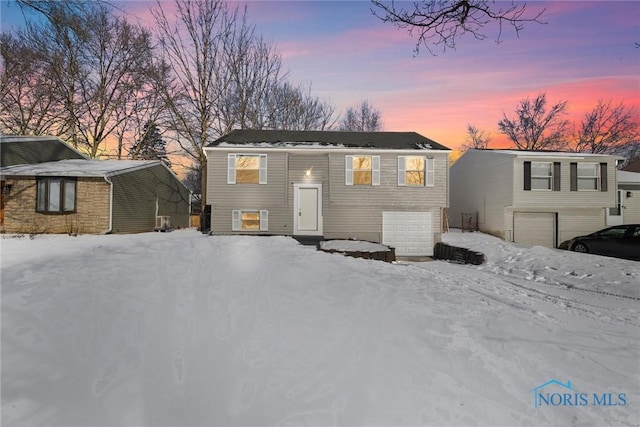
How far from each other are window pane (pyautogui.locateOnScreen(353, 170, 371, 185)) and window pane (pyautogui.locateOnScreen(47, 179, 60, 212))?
1462 cm

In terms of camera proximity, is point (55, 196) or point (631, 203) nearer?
point (55, 196)

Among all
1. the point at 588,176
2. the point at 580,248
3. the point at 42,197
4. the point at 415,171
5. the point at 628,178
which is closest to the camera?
the point at 580,248

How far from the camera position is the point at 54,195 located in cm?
1526

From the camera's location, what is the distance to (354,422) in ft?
7.86

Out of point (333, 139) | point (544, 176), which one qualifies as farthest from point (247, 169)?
point (544, 176)

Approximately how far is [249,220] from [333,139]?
6308mm

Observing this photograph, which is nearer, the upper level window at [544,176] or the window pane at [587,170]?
the upper level window at [544,176]

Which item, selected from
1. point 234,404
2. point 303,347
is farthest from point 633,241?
point 234,404

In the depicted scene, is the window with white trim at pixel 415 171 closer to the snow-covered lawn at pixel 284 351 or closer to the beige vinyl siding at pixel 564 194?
the beige vinyl siding at pixel 564 194

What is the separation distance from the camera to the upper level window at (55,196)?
1512cm

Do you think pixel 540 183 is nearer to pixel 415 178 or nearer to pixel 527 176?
pixel 527 176

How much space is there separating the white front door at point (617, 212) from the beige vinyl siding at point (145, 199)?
28510 millimetres

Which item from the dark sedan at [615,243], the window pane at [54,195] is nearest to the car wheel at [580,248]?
the dark sedan at [615,243]

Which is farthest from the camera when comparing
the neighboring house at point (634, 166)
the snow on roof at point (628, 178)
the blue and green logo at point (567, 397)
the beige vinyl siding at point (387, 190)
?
the neighboring house at point (634, 166)
